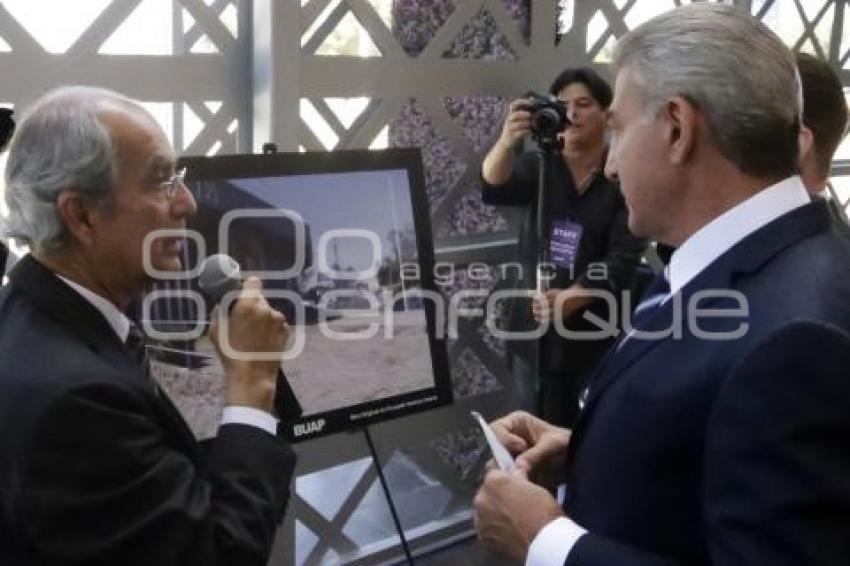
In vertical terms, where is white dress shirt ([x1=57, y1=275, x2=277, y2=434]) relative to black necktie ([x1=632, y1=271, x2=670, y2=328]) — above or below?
below

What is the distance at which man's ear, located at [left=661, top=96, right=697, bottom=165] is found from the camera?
979 millimetres

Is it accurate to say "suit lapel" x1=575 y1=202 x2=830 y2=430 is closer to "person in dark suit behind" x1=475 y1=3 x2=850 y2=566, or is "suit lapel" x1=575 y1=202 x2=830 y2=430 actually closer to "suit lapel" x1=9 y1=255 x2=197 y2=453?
"person in dark suit behind" x1=475 y1=3 x2=850 y2=566

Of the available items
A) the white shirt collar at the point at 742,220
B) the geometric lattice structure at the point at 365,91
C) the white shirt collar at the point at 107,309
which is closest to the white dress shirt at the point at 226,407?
the white shirt collar at the point at 107,309

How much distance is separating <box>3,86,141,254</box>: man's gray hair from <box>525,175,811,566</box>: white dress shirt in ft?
2.29

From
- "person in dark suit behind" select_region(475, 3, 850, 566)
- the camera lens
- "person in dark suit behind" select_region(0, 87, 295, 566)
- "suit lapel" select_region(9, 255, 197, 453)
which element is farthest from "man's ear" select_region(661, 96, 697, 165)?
the camera lens

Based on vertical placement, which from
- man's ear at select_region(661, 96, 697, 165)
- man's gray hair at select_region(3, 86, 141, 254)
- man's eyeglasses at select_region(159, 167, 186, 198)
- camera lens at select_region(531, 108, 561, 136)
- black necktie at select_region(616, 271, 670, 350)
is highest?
man's ear at select_region(661, 96, 697, 165)

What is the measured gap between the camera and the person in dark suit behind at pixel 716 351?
81 cm

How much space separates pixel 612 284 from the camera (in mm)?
2416

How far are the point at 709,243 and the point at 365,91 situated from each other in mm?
1499

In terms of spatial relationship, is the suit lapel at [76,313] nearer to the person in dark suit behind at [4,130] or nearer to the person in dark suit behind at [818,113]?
the person in dark suit behind at [4,130]

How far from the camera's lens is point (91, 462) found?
0.93m

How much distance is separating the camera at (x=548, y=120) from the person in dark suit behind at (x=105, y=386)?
1358mm

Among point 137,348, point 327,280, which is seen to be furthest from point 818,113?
point 137,348

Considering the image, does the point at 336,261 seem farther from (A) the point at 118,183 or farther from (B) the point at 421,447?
(B) the point at 421,447
